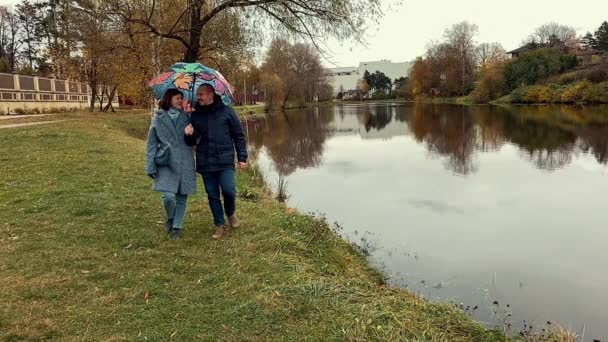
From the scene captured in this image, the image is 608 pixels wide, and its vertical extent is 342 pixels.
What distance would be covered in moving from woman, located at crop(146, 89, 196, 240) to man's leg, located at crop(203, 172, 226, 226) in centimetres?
20

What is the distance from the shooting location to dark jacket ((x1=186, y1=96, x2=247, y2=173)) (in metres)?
5.82

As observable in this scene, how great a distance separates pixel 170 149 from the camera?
5.82 metres

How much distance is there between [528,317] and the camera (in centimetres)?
595

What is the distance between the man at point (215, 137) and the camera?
580 cm

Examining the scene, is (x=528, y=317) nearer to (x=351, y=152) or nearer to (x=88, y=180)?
(x=88, y=180)

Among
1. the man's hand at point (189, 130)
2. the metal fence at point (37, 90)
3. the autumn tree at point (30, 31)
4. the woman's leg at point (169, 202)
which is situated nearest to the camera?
the man's hand at point (189, 130)

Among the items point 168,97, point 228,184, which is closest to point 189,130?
point 168,97

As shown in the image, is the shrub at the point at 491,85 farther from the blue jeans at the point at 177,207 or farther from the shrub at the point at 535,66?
the blue jeans at the point at 177,207

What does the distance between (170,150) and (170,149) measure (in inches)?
0.5

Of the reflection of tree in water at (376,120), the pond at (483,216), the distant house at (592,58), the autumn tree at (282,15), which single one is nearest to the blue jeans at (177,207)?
the pond at (483,216)

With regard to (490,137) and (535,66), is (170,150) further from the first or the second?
(535,66)

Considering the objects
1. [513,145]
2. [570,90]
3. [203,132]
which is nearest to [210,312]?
[203,132]

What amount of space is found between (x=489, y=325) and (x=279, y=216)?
A: 317cm

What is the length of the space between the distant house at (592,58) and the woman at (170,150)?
66.1 meters
